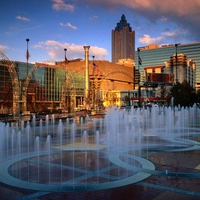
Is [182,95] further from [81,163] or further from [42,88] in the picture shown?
[42,88]

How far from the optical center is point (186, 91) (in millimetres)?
40156

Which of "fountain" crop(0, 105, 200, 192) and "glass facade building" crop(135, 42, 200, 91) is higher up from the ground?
"glass facade building" crop(135, 42, 200, 91)

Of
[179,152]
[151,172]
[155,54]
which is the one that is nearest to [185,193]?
[151,172]

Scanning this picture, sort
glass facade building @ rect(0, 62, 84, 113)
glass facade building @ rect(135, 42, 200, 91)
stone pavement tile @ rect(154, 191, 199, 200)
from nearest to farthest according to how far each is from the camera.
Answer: stone pavement tile @ rect(154, 191, 199, 200)
glass facade building @ rect(0, 62, 84, 113)
glass facade building @ rect(135, 42, 200, 91)

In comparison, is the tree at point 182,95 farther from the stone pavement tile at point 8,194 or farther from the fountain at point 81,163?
the stone pavement tile at point 8,194

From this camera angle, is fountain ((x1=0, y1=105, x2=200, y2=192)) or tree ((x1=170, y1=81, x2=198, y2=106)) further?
tree ((x1=170, y1=81, x2=198, y2=106))

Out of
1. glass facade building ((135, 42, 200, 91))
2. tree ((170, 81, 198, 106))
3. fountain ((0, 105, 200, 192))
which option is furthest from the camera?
glass facade building ((135, 42, 200, 91))

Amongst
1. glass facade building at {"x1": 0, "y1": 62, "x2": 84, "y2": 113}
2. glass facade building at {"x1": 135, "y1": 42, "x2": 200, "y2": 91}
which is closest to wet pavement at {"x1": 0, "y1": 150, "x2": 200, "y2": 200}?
glass facade building at {"x1": 0, "y1": 62, "x2": 84, "y2": 113}

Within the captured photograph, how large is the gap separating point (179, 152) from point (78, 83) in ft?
251

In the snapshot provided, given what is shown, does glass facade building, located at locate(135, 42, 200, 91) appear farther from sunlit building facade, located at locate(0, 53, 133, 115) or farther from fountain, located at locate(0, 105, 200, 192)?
fountain, located at locate(0, 105, 200, 192)

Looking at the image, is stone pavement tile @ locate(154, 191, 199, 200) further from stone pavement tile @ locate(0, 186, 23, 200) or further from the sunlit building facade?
the sunlit building facade

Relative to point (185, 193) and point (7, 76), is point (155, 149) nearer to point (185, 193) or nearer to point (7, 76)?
point (185, 193)

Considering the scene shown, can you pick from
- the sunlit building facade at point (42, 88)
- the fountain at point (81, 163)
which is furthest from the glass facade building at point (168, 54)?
the fountain at point (81, 163)

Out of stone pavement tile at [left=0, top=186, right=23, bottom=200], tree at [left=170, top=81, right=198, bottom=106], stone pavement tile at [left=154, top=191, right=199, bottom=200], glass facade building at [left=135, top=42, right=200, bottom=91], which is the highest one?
glass facade building at [left=135, top=42, right=200, bottom=91]
